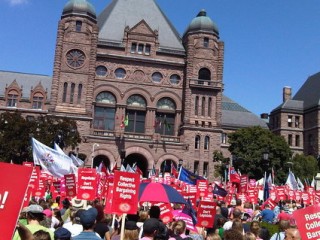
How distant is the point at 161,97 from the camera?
198ft

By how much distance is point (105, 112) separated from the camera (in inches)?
2349

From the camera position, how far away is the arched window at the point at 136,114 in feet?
197

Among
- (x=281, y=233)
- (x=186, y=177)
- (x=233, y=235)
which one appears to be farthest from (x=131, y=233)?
(x=186, y=177)

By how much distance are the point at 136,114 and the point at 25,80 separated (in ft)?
63.4

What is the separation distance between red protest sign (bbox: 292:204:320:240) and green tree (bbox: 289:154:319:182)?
5580cm

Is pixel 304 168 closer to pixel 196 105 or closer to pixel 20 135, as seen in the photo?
pixel 196 105

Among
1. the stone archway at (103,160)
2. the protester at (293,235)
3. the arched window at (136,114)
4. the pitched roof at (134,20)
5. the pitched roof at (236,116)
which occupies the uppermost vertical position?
the pitched roof at (134,20)

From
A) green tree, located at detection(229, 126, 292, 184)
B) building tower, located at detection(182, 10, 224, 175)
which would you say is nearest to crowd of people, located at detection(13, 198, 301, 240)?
green tree, located at detection(229, 126, 292, 184)

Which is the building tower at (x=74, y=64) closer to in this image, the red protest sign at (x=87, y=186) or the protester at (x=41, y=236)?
the red protest sign at (x=87, y=186)

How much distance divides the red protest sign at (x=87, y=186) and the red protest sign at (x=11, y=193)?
377 inches

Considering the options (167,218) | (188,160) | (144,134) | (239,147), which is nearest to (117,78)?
(144,134)

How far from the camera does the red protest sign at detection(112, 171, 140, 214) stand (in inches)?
349

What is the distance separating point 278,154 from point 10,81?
1576 inches

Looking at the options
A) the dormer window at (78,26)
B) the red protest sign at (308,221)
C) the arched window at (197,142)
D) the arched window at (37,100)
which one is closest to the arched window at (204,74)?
the arched window at (197,142)
